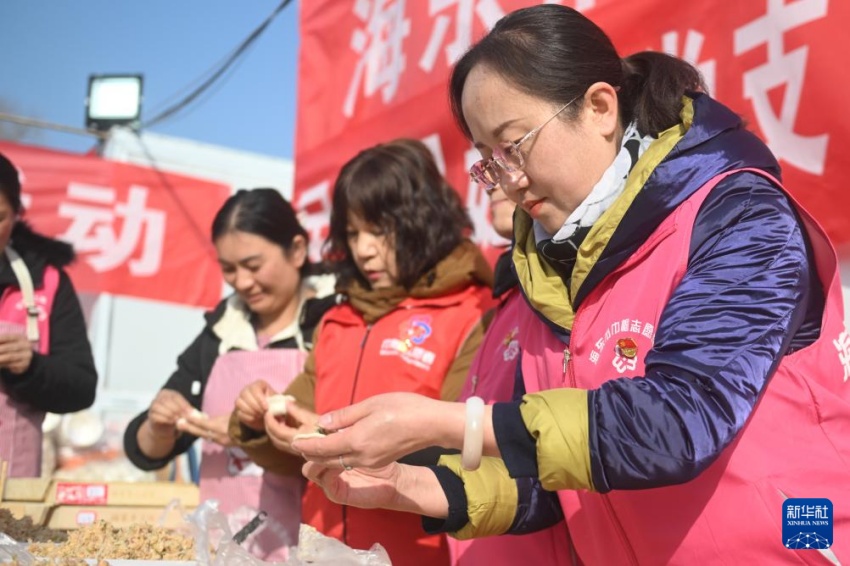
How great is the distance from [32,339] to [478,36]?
5.26 ft

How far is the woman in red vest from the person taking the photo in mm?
2141

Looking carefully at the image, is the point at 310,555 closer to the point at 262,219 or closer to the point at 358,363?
the point at 358,363

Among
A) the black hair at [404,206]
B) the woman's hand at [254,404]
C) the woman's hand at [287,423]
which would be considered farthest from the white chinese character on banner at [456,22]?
the woman's hand at [287,423]

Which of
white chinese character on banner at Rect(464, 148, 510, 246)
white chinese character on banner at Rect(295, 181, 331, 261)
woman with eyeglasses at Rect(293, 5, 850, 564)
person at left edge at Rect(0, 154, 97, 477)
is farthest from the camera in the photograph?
white chinese character on banner at Rect(295, 181, 331, 261)

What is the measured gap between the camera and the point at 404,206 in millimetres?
2357

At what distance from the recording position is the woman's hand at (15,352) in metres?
2.42

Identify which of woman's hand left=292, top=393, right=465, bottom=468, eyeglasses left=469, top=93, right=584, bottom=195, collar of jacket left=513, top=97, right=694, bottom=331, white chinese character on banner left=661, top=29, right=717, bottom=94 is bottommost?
woman's hand left=292, top=393, right=465, bottom=468

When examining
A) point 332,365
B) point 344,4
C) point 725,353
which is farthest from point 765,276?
point 344,4

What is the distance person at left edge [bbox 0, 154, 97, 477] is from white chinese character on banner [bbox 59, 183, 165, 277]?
2.51 m

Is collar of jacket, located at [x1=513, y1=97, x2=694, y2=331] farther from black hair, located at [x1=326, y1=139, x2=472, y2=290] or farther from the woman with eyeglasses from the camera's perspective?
black hair, located at [x1=326, y1=139, x2=472, y2=290]

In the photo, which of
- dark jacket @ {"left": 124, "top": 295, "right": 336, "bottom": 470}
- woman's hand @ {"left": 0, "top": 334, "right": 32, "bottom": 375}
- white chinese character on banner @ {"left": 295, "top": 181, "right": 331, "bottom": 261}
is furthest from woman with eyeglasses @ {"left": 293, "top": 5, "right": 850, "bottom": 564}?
white chinese character on banner @ {"left": 295, "top": 181, "right": 331, "bottom": 261}

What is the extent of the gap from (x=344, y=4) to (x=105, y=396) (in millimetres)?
2925

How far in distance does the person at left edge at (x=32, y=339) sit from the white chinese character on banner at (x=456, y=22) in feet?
4.66

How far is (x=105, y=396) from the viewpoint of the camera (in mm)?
5461
